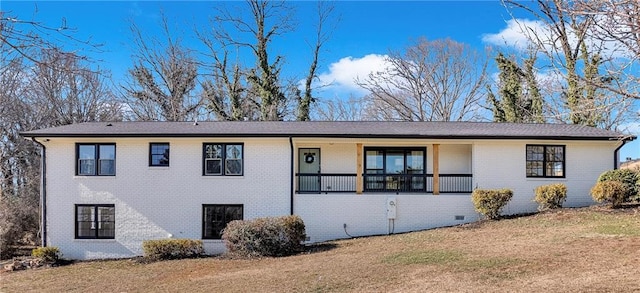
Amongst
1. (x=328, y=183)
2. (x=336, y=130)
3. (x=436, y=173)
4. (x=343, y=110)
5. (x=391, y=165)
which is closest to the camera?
(x=436, y=173)

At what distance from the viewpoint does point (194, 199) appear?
1709 cm

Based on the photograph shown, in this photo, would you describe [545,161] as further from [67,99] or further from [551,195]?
[67,99]

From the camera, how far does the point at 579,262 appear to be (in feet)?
32.7

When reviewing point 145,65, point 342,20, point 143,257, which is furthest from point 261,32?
point 143,257

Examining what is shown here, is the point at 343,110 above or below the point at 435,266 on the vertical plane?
above

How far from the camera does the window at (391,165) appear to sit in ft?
61.7

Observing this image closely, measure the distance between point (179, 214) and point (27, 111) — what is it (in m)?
15.3

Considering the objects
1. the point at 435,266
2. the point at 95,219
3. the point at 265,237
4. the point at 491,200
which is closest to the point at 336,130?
the point at 265,237

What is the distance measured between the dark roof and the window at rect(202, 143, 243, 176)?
56 cm

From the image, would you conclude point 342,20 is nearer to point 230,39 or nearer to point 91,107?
point 230,39

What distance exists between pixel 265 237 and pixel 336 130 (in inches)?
205

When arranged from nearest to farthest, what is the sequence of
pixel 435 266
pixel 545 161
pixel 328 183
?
1. pixel 435 266
2. pixel 545 161
3. pixel 328 183

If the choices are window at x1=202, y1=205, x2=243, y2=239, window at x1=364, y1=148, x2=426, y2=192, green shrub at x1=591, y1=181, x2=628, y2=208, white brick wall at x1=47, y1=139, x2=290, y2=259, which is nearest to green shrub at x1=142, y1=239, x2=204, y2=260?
→ white brick wall at x1=47, y1=139, x2=290, y2=259

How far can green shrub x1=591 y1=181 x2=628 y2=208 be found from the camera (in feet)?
51.6
